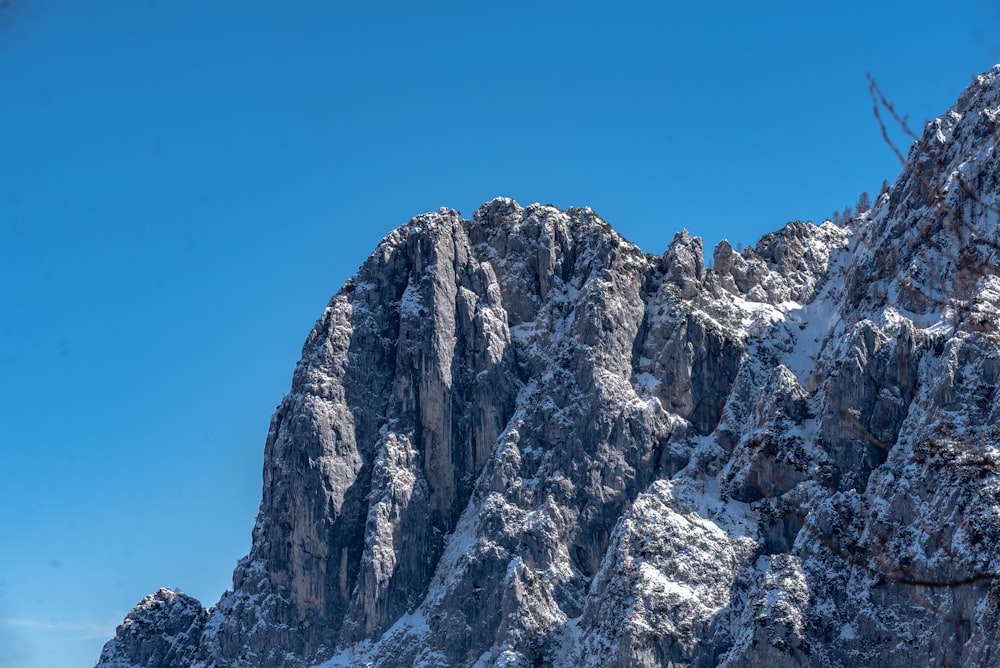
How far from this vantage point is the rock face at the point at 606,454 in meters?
120

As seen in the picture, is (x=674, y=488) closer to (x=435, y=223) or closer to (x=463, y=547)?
(x=463, y=547)

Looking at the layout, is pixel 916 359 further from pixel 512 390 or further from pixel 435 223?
pixel 435 223

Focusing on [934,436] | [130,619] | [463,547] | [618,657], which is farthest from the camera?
[130,619]

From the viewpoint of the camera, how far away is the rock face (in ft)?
395

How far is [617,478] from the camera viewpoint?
14525 cm

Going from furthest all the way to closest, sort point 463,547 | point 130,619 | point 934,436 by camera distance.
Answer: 1. point 130,619
2. point 463,547
3. point 934,436

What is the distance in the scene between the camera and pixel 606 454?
479ft

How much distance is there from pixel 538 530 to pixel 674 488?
1559 cm

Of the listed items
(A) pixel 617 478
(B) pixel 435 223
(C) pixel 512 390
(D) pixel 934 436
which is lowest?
(D) pixel 934 436

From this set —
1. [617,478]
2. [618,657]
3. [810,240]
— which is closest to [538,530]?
[617,478]

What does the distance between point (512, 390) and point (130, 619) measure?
62.8 meters

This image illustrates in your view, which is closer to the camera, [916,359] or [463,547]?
[916,359]

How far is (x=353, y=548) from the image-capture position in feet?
503

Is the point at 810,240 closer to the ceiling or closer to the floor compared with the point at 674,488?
closer to the ceiling
